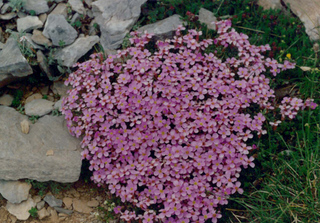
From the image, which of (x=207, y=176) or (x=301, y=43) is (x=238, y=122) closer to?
(x=207, y=176)

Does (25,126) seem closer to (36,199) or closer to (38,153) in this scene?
(38,153)

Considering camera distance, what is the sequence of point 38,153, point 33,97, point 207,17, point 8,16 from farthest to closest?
1. point 8,16
2. point 207,17
3. point 33,97
4. point 38,153

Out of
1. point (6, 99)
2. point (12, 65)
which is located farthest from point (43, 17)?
point (6, 99)

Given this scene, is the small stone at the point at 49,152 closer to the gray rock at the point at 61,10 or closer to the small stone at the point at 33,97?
the small stone at the point at 33,97

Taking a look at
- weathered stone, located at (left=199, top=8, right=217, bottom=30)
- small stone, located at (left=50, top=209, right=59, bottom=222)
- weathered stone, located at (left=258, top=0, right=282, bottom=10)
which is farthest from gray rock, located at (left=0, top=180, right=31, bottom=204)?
weathered stone, located at (left=258, top=0, right=282, bottom=10)

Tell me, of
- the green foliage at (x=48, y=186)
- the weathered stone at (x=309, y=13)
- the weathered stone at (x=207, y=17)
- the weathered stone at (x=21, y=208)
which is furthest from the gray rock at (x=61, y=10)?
the weathered stone at (x=309, y=13)
